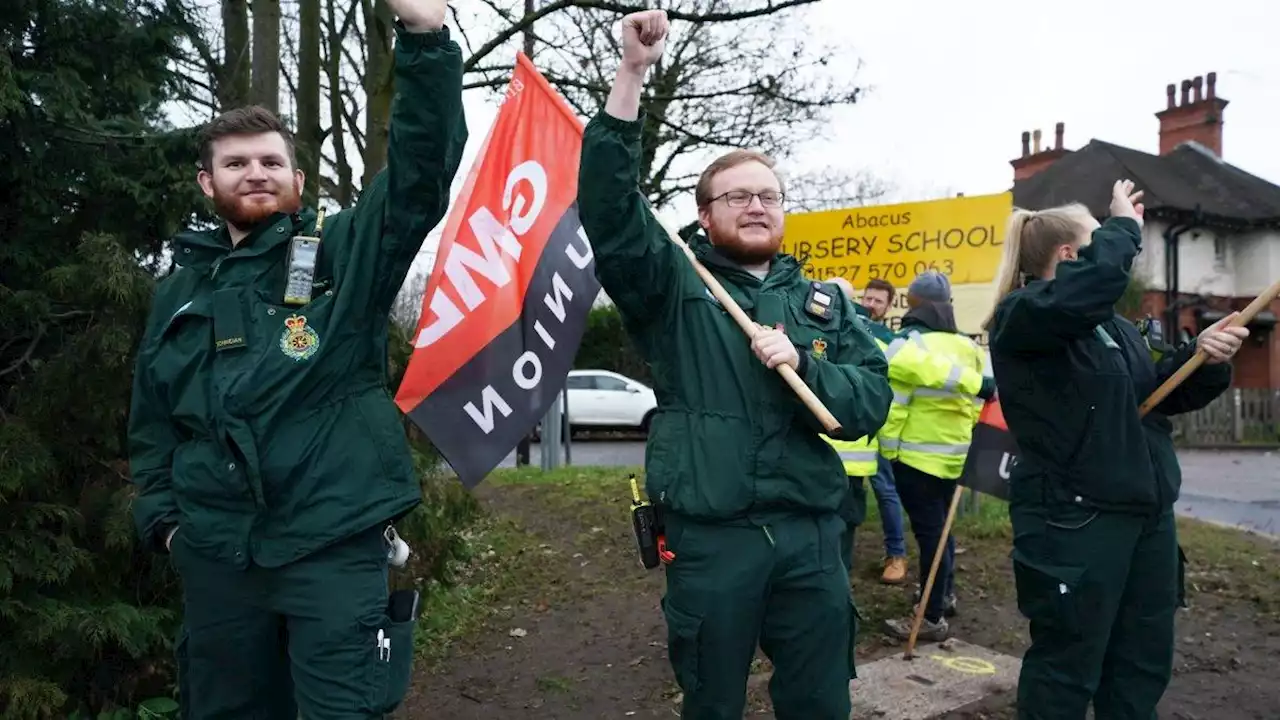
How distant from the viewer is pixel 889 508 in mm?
5910

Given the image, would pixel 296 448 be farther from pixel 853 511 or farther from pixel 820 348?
pixel 853 511

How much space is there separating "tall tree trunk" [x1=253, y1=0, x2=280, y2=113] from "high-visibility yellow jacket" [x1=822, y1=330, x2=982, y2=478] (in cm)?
373

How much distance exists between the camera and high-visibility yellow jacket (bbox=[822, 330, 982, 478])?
500cm

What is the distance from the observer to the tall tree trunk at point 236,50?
538 cm

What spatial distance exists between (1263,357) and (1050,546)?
3009cm

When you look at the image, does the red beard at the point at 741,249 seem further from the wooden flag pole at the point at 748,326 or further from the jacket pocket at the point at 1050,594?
the jacket pocket at the point at 1050,594

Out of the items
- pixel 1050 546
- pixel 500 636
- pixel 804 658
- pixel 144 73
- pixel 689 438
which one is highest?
pixel 144 73

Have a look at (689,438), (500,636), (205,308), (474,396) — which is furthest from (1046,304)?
(500,636)

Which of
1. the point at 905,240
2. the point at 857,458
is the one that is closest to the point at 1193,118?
the point at 905,240

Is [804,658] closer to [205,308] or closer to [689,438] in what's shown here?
[689,438]

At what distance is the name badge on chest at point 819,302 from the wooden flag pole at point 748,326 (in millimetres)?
214

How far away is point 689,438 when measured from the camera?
100 inches

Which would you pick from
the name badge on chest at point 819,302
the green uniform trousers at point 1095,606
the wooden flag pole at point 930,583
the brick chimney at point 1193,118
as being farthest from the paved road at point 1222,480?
the brick chimney at point 1193,118

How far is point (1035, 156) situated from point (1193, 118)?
497 cm
